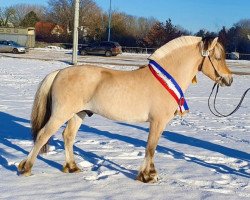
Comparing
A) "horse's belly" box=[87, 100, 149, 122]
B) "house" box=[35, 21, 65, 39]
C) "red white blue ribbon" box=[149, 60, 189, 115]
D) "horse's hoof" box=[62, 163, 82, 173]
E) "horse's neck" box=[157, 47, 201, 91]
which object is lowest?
"horse's hoof" box=[62, 163, 82, 173]

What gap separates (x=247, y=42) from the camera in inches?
2254

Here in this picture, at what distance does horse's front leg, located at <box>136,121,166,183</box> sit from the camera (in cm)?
586

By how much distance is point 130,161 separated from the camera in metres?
6.97

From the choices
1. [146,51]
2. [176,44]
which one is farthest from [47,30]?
[176,44]

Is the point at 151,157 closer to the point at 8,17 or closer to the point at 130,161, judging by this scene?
the point at 130,161

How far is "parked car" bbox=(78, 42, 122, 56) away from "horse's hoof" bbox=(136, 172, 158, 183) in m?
43.5

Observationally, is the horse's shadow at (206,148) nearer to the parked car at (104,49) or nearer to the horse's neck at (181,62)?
the horse's neck at (181,62)

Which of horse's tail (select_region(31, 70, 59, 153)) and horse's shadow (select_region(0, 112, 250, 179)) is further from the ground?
horse's tail (select_region(31, 70, 59, 153))

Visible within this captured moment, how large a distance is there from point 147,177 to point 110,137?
314cm

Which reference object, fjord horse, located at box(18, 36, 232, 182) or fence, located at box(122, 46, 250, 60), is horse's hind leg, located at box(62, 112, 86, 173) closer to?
fjord horse, located at box(18, 36, 232, 182)

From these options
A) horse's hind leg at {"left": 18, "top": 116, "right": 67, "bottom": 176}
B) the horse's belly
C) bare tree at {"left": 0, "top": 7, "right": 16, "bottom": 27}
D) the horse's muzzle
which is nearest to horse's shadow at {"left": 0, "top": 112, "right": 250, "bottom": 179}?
horse's hind leg at {"left": 18, "top": 116, "right": 67, "bottom": 176}

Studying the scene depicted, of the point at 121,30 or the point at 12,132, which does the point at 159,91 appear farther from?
the point at 121,30

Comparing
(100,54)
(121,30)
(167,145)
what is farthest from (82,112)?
(121,30)

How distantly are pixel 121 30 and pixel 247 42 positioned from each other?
67.1 ft
